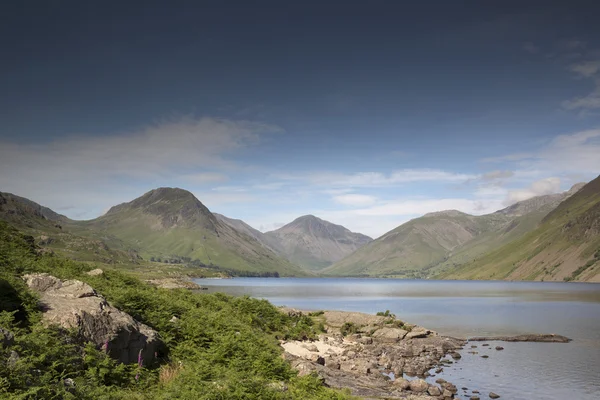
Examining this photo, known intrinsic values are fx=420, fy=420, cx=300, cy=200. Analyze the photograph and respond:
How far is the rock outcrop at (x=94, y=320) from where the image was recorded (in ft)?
71.0

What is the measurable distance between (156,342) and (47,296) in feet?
22.2

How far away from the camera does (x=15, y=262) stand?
1209 inches

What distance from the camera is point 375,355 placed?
57.0 metres

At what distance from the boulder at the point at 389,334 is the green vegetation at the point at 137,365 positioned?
3858 centimetres

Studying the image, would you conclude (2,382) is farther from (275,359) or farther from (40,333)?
(275,359)

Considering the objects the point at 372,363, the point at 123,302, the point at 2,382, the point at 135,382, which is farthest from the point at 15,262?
the point at 372,363

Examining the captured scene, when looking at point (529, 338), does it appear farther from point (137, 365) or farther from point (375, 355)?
point (137, 365)

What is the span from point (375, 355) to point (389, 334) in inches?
614

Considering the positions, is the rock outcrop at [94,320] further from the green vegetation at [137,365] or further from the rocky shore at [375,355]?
the rocky shore at [375,355]

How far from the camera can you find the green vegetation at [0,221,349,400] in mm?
16781

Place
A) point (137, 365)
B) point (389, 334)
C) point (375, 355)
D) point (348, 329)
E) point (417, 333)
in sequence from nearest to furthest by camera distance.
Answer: point (137, 365) < point (375, 355) < point (389, 334) < point (417, 333) < point (348, 329)

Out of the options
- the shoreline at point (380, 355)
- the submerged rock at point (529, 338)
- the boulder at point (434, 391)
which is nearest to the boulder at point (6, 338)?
the shoreline at point (380, 355)

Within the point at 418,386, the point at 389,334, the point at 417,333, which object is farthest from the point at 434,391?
the point at 417,333

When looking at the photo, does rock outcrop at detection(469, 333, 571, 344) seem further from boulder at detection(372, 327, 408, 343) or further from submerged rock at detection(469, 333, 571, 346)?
boulder at detection(372, 327, 408, 343)
